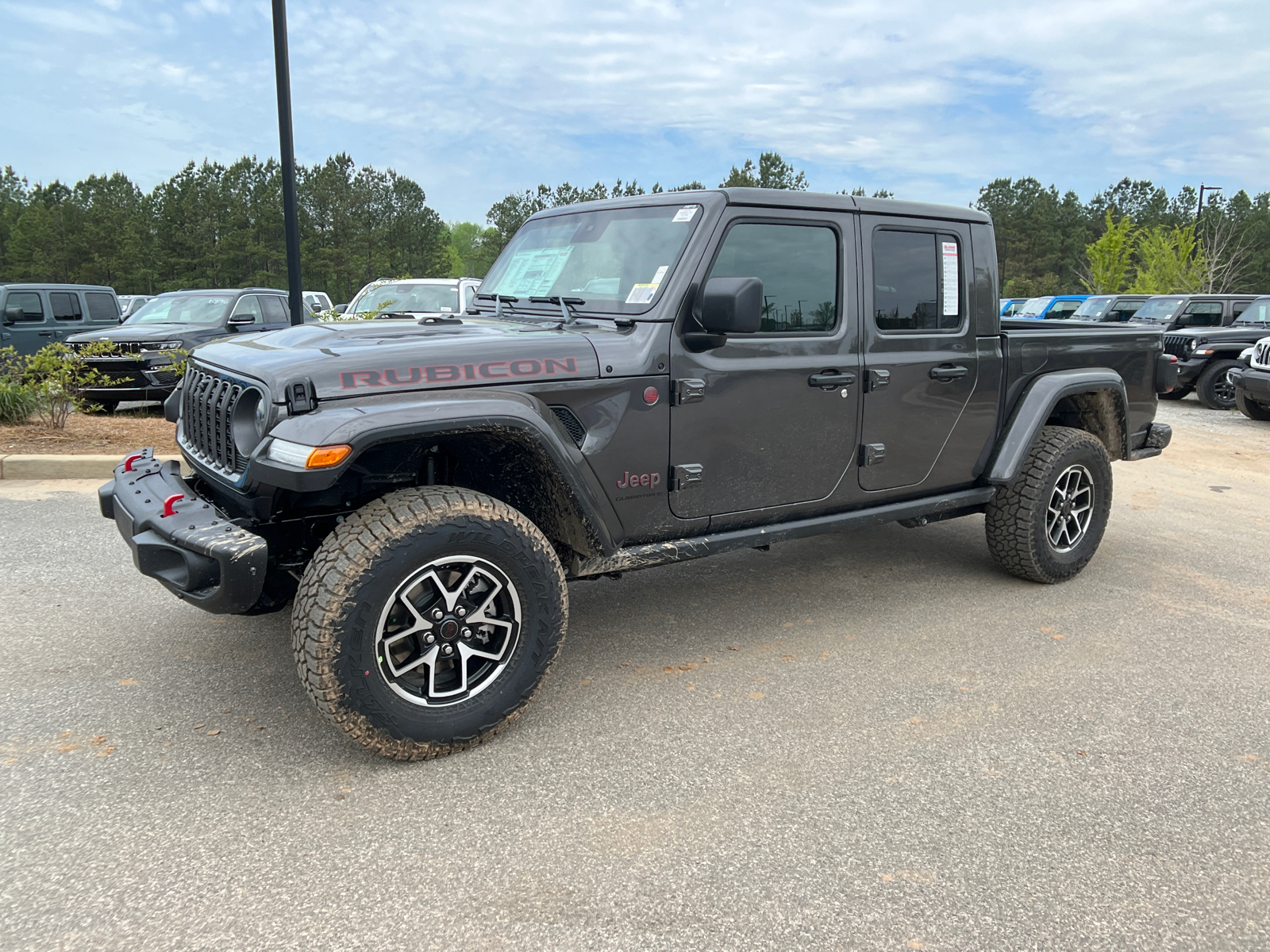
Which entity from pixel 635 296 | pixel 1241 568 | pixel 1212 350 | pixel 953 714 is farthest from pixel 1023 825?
pixel 1212 350

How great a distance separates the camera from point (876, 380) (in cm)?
397

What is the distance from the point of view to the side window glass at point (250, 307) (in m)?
12.2

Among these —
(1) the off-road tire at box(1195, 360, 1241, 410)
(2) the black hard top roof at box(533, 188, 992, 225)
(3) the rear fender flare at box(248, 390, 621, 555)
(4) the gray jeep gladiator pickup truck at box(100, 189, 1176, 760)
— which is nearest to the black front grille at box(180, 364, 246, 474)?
(4) the gray jeep gladiator pickup truck at box(100, 189, 1176, 760)

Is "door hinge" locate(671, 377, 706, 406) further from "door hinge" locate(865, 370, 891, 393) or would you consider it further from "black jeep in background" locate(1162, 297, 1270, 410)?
"black jeep in background" locate(1162, 297, 1270, 410)

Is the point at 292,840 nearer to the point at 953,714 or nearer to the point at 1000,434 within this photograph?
the point at 953,714

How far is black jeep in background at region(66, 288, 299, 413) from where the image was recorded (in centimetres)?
1055

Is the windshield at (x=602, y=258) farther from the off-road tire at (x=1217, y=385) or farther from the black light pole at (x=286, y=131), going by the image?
the off-road tire at (x=1217, y=385)

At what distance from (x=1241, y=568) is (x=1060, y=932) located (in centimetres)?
407

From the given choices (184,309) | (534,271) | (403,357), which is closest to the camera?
(403,357)

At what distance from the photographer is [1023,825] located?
2684 millimetres

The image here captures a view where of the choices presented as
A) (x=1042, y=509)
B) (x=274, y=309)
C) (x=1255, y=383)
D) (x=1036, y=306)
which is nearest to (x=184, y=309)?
(x=274, y=309)

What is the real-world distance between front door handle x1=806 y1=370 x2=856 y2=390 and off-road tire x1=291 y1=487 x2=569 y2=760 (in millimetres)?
1393

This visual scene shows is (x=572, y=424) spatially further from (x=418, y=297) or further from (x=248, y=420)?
(x=418, y=297)

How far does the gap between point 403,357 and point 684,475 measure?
3.84 feet
